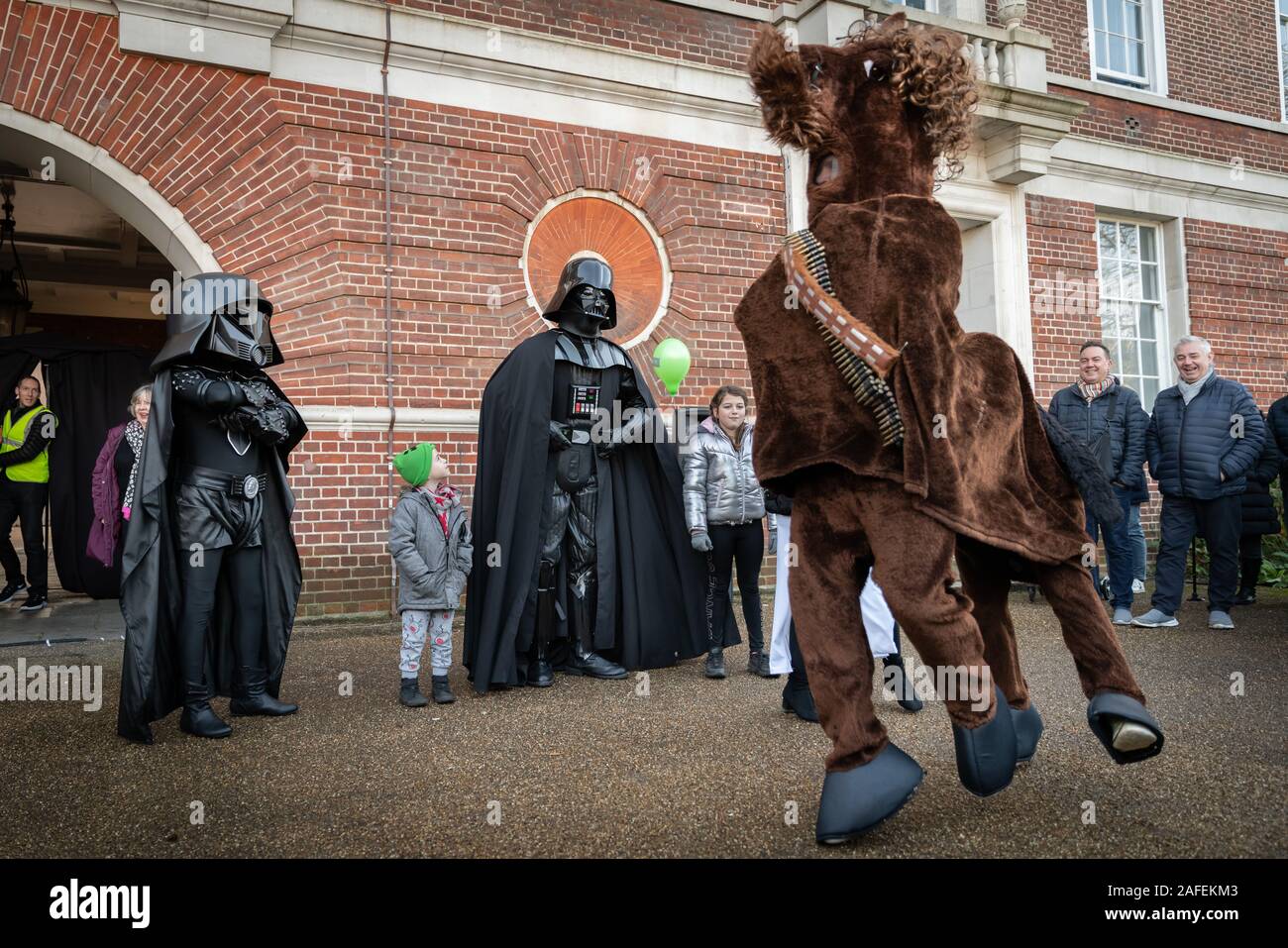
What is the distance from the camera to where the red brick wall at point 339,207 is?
6.88 metres

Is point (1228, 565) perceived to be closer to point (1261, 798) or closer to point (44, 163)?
point (1261, 798)

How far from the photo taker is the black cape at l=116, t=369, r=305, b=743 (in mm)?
4234

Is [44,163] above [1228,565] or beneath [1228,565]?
above

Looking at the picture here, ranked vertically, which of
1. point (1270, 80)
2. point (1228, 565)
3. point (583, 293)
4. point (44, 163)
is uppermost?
point (1270, 80)

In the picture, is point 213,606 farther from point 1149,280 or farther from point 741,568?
point 1149,280

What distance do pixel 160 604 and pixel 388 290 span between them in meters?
3.76

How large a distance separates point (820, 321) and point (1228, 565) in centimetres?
549

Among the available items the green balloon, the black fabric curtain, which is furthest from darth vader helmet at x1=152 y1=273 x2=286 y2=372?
the black fabric curtain

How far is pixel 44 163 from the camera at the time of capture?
6.93m

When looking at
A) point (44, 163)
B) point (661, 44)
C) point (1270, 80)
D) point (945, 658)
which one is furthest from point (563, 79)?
point (1270, 80)

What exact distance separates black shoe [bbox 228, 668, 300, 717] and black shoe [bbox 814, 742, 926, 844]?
3061 millimetres

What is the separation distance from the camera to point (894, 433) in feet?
8.79

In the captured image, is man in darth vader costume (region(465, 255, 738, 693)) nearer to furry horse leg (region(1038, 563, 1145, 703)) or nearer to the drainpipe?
the drainpipe

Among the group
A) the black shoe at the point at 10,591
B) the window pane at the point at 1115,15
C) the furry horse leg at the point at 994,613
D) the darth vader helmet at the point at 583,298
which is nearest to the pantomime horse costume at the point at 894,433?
the furry horse leg at the point at 994,613
